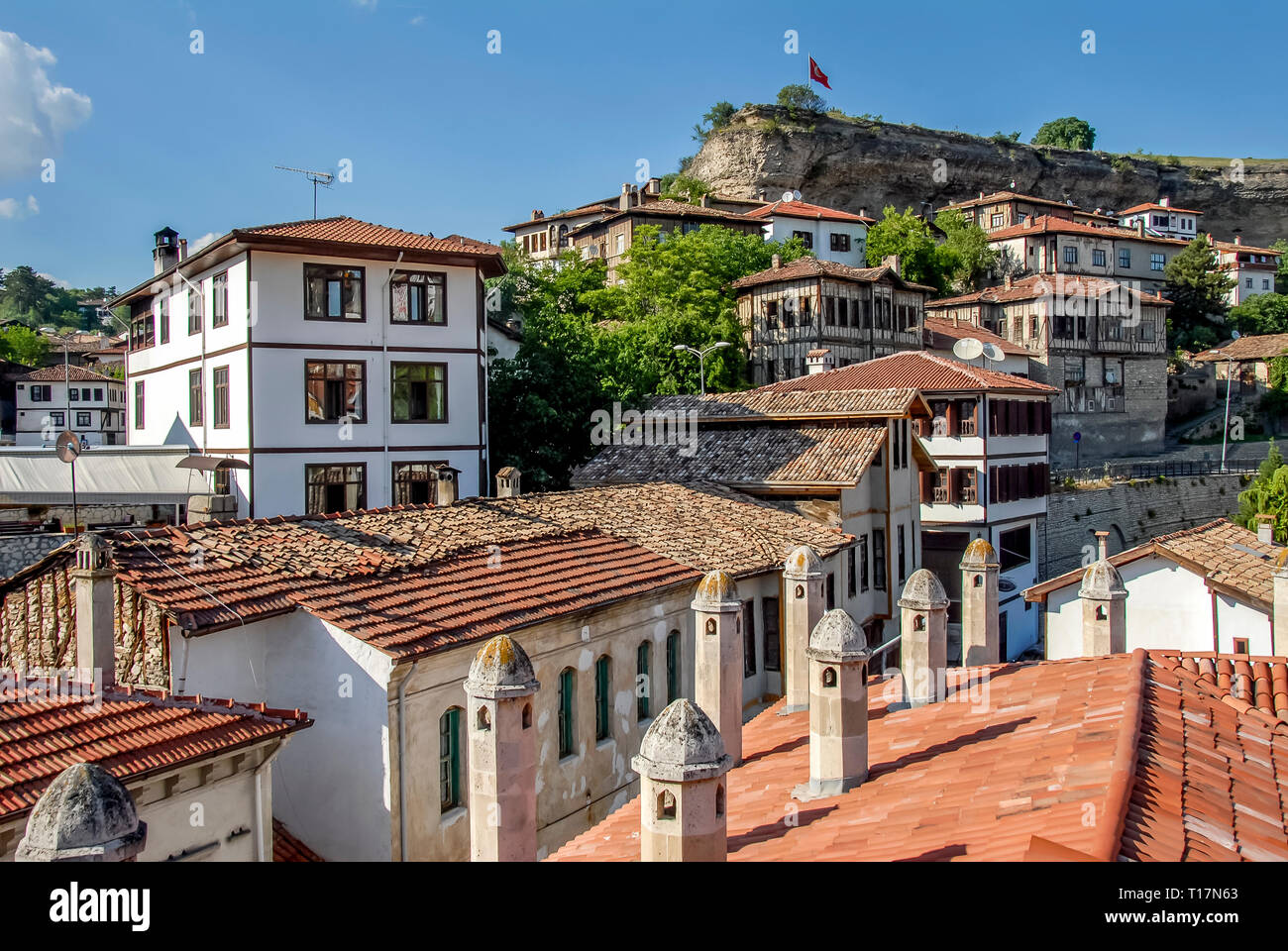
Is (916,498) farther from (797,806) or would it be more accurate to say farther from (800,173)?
(800,173)

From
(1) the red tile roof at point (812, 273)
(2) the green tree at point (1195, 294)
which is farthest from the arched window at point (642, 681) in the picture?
(2) the green tree at point (1195, 294)

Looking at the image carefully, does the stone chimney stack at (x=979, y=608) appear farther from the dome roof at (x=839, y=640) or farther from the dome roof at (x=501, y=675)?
the dome roof at (x=501, y=675)

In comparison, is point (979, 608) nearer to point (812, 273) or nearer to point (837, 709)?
point (837, 709)

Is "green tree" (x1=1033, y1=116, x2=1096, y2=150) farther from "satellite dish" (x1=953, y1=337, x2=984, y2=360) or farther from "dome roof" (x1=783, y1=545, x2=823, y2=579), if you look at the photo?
"dome roof" (x1=783, y1=545, x2=823, y2=579)

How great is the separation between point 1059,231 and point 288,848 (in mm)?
66028

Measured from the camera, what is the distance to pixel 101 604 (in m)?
10.6

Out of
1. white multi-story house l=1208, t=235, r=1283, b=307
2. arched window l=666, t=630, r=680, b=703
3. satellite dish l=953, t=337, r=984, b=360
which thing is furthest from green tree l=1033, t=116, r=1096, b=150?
arched window l=666, t=630, r=680, b=703

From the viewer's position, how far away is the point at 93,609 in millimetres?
10547

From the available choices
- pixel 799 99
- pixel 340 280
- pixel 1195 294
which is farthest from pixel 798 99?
pixel 340 280

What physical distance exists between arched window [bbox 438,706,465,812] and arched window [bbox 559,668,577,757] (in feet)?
Answer: 6.04

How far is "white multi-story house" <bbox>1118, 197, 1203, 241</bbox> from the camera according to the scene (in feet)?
288
